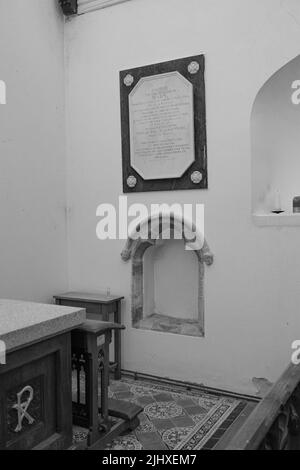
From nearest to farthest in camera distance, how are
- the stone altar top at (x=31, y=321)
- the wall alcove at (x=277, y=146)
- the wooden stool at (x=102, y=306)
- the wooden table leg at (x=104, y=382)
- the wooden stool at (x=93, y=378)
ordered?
the stone altar top at (x=31, y=321) → the wooden stool at (x=93, y=378) → the wooden table leg at (x=104, y=382) → the wall alcove at (x=277, y=146) → the wooden stool at (x=102, y=306)

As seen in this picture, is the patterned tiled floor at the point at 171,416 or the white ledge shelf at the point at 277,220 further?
the white ledge shelf at the point at 277,220

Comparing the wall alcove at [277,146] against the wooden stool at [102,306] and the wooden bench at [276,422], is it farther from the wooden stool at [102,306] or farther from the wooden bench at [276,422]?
the wooden bench at [276,422]

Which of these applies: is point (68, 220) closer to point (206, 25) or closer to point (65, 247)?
point (65, 247)

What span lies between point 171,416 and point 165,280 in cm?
155

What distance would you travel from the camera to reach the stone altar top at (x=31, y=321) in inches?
97.0

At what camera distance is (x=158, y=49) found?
4.46m

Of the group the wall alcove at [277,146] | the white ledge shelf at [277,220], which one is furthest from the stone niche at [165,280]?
the wall alcove at [277,146]

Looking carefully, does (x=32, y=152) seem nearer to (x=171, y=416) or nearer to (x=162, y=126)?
(x=162, y=126)

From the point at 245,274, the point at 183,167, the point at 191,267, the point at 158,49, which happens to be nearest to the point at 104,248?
the point at 191,267

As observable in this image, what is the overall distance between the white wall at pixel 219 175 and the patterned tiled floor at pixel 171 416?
0.21m

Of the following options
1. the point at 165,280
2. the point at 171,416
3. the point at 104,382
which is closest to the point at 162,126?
the point at 165,280

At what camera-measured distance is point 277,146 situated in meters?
4.50

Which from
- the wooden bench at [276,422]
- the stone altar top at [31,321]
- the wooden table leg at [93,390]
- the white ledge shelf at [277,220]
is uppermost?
the white ledge shelf at [277,220]

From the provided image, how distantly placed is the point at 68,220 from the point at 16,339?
108 inches
